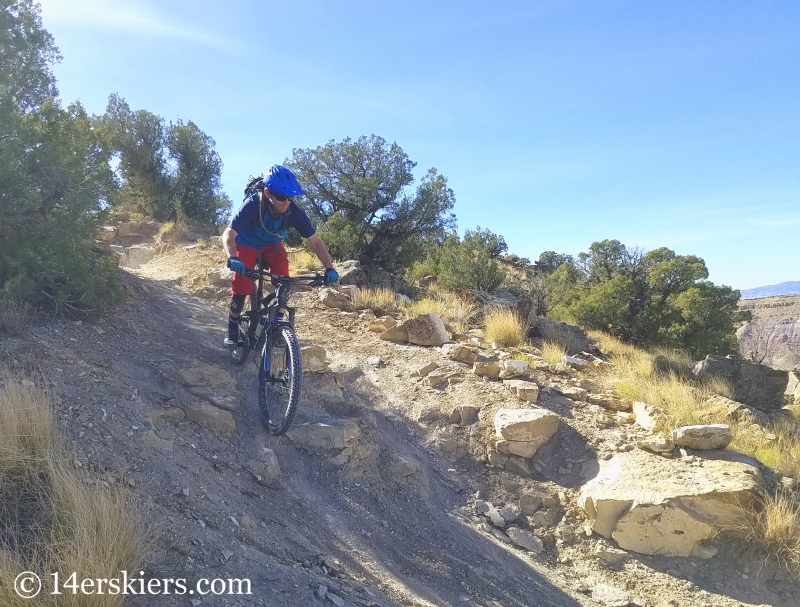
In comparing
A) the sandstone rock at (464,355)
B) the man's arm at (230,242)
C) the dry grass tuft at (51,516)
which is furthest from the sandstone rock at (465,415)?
the dry grass tuft at (51,516)

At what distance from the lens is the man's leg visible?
4621 millimetres

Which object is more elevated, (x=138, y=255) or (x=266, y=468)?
(x=138, y=255)

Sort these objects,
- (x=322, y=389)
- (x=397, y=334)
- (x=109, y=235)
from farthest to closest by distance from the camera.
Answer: (x=109, y=235), (x=397, y=334), (x=322, y=389)

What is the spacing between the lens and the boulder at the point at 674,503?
13.4 feet

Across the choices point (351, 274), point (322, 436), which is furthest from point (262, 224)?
point (351, 274)

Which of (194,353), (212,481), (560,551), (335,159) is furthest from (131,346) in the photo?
(335,159)

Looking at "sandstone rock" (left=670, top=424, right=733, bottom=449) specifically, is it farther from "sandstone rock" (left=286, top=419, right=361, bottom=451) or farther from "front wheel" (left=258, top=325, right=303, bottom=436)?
"front wheel" (left=258, top=325, right=303, bottom=436)

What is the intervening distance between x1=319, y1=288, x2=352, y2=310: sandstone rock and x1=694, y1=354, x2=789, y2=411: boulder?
544 cm

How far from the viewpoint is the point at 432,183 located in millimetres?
14055

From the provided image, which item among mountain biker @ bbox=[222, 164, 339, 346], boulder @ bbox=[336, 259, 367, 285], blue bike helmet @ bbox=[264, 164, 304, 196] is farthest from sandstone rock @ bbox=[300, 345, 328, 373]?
boulder @ bbox=[336, 259, 367, 285]

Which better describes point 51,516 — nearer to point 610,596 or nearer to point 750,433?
point 610,596

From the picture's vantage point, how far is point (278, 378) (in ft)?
13.6

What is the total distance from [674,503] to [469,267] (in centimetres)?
975

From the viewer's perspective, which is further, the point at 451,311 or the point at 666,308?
the point at 666,308
